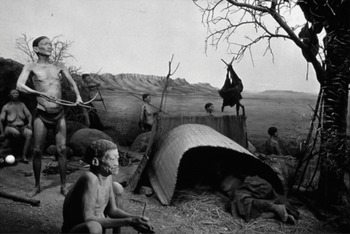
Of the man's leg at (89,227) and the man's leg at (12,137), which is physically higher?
the man's leg at (89,227)

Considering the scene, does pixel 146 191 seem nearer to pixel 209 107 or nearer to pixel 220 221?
pixel 220 221

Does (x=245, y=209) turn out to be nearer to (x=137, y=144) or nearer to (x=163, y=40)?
(x=137, y=144)

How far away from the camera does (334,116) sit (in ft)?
16.9

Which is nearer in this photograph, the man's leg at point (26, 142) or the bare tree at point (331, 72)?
the bare tree at point (331, 72)

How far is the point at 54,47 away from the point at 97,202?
6225 mm

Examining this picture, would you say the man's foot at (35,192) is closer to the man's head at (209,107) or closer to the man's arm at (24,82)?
the man's arm at (24,82)

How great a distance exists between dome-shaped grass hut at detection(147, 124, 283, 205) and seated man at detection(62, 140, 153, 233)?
6.47 feet

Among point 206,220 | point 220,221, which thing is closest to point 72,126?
point 206,220

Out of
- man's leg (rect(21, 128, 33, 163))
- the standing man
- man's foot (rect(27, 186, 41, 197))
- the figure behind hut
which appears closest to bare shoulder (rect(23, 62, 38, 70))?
the standing man

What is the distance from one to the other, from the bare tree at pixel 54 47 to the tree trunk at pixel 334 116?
212 inches

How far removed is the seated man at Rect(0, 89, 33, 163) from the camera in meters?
6.47

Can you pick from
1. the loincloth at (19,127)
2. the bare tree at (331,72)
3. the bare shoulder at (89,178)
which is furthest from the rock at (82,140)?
the bare shoulder at (89,178)

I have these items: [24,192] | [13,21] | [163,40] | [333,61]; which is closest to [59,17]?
[13,21]

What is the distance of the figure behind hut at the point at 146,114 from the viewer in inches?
352
